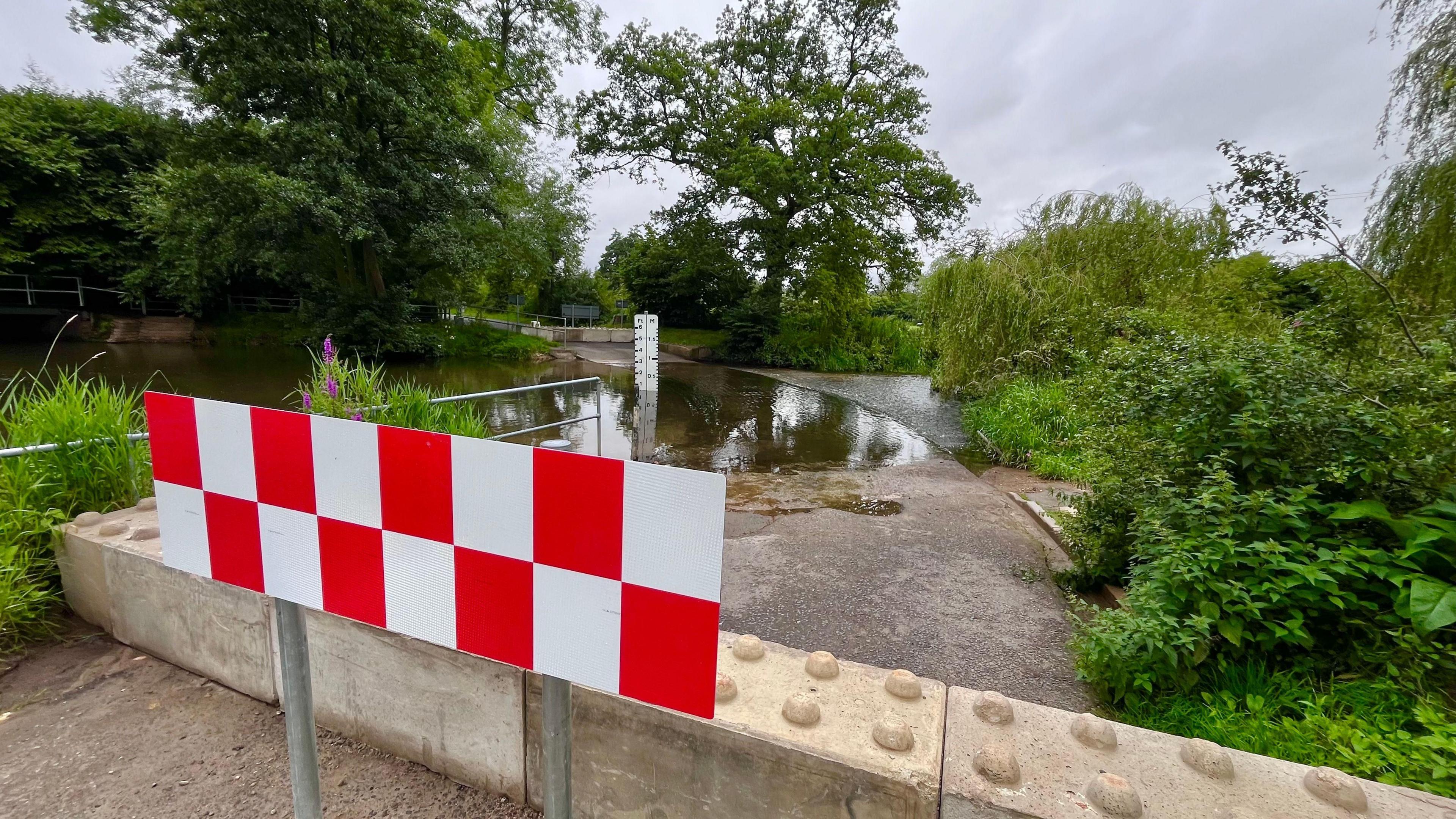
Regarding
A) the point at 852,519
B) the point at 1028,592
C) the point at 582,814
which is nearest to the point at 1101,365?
the point at 1028,592

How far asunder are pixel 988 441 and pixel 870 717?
728 centimetres

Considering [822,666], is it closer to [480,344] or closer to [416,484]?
[416,484]

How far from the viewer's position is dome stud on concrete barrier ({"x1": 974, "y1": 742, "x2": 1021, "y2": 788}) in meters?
1.27

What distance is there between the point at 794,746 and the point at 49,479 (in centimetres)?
355

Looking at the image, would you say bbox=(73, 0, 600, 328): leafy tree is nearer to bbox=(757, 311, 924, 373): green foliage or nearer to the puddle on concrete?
bbox=(757, 311, 924, 373): green foliage

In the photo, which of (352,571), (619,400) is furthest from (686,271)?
(352,571)

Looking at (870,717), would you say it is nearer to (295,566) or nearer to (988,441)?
(295,566)

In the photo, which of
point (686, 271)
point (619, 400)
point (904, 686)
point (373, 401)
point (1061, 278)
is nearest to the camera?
point (904, 686)

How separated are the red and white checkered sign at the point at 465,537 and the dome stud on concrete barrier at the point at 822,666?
834 mm

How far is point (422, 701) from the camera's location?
1.78m

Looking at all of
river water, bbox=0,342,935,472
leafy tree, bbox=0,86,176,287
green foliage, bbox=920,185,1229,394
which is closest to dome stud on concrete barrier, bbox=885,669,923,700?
river water, bbox=0,342,935,472

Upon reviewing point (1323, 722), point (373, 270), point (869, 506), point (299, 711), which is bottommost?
point (869, 506)

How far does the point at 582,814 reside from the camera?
1.57 meters

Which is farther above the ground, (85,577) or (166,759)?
(85,577)
